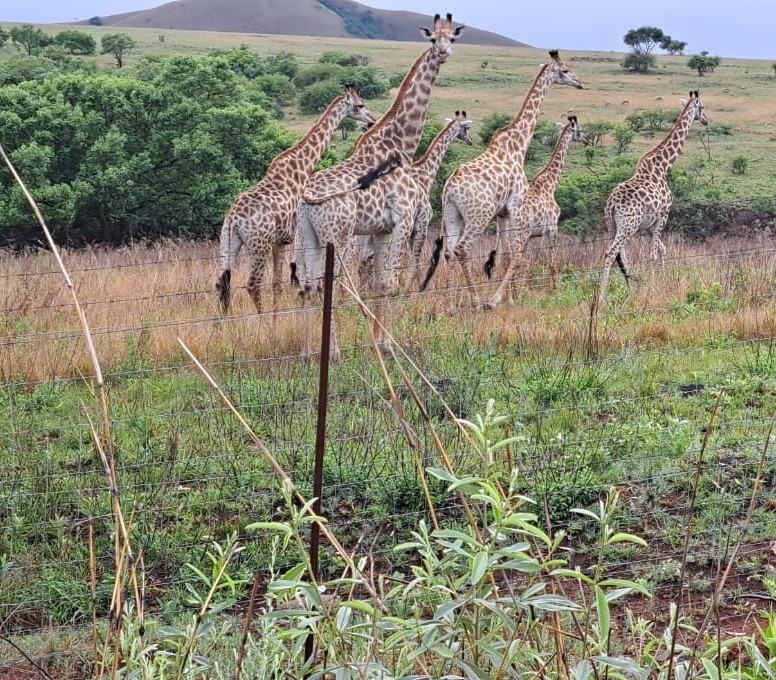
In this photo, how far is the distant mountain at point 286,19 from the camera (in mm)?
130375

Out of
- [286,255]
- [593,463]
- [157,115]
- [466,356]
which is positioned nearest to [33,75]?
[157,115]

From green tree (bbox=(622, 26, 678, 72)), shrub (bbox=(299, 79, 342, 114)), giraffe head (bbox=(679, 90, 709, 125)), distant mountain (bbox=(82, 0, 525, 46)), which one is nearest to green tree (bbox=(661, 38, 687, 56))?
green tree (bbox=(622, 26, 678, 72))

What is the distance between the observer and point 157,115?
Result: 19.4 metres

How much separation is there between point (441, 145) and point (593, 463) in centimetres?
648

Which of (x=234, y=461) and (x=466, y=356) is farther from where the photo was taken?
(x=466, y=356)

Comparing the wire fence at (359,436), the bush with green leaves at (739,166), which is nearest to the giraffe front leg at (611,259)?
the wire fence at (359,436)

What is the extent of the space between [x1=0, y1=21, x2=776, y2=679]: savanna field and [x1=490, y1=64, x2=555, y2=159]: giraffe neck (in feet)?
5.30

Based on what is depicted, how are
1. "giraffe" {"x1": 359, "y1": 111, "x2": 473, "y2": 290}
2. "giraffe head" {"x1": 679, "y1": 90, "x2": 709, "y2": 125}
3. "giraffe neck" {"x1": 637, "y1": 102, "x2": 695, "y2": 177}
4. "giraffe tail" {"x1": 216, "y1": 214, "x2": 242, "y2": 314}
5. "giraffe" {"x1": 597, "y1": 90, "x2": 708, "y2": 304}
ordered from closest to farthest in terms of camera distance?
"giraffe tail" {"x1": 216, "y1": 214, "x2": 242, "y2": 314}
"giraffe" {"x1": 359, "y1": 111, "x2": 473, "y2": 290}
"giraffe" {"x1": 597, "y1": 90, "x2": 708, "y2": 304}
"giraffe neck" {"x1": 637, "y1": 102, "x2": 695, "y2": 177}
"giraffe head" {"x1": 679, "y1": 90, "x2": 709, "y2": 125}

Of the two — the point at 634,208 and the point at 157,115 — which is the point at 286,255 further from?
the point at 157,115

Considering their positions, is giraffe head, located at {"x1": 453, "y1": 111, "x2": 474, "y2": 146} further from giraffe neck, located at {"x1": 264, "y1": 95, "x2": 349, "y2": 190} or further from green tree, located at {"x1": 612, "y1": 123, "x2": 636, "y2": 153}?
green tree, located at {"x1": 612, "y1": 123, "x2": 636, "y2": 153}

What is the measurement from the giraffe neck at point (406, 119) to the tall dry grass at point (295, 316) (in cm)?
141

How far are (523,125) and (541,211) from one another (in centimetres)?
102

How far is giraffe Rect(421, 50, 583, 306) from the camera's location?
34.6 feet

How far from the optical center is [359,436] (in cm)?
557
